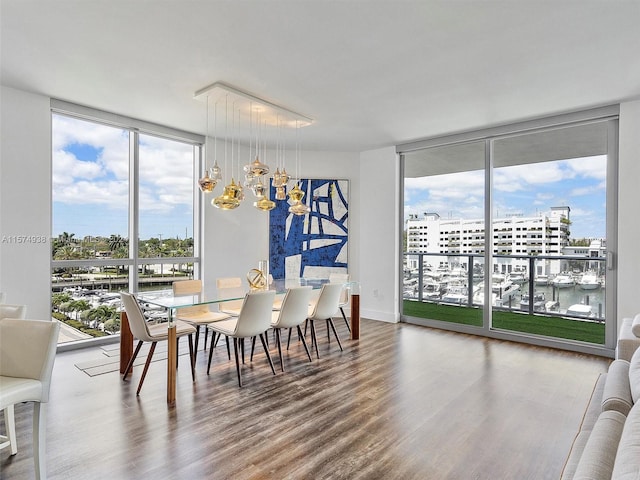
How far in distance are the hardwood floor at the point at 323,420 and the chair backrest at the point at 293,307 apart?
460mm

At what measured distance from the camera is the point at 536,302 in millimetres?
4984

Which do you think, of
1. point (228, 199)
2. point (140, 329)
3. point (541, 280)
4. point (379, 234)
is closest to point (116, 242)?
point (228, 199)

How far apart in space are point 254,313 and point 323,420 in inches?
43.9

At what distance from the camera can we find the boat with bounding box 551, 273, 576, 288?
15.2 ft

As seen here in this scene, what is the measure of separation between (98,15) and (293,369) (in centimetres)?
330

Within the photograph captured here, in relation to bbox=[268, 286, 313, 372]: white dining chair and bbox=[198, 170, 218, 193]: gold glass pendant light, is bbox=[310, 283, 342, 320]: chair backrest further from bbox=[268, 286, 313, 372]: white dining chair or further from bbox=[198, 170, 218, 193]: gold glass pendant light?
bbox=[198, 170, 218, 193]: gold glass pendant light

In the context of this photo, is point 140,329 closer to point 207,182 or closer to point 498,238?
point 207,182

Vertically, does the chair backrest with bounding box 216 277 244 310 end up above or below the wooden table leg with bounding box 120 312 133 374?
above

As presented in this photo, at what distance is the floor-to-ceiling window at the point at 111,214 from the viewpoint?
14.3ft

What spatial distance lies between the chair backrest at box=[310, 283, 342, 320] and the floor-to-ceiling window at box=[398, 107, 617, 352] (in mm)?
2058

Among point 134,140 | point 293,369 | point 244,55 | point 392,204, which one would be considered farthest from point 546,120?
point 134,140

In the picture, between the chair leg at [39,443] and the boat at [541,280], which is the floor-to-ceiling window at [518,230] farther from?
the chair leg at [39,443]

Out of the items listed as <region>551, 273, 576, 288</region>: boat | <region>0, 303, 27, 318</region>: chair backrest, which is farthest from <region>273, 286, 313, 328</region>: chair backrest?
<region>551, 273, 576, 288</region>: boat

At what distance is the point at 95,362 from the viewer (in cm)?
385
